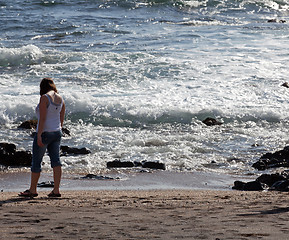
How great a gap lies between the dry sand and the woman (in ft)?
1.13

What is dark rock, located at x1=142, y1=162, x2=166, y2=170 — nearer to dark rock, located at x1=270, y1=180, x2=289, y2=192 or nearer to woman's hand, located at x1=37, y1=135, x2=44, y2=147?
dark rock, located at x1=270, y1=180, x2=289, y2=192

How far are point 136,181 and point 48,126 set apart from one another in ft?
6.96

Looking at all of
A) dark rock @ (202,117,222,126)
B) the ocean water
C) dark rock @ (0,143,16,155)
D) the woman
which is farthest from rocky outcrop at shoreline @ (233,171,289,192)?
dark rock @ (202,117,222,126)

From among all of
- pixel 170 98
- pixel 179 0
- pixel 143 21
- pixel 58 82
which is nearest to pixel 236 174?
pixel 170 98

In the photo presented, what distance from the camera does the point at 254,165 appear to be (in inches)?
367

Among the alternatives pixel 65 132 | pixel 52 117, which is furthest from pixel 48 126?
pixel 65 132

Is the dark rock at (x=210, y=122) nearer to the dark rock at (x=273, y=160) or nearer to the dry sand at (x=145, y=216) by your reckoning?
the dark rock at (x=273, y=160)

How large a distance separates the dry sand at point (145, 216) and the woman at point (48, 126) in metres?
0.35

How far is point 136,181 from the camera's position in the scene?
8172 millimetres

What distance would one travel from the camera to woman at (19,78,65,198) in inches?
251

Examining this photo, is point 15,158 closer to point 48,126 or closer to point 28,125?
point 48,126

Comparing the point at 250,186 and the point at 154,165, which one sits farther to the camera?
the point at 154,165

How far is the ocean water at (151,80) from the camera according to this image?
10.6 metres

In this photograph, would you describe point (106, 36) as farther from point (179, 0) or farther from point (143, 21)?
point (179, 0)
